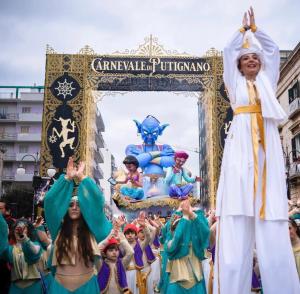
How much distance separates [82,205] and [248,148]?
164 centimetres

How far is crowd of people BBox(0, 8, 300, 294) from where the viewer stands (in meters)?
3.13

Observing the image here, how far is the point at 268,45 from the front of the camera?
3783 mm

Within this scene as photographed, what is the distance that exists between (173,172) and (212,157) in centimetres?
227

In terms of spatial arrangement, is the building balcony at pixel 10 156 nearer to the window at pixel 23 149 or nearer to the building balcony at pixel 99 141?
the window at pixel 23 149

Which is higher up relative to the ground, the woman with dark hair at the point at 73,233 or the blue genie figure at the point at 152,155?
the blue genie figure at the point at 152,155

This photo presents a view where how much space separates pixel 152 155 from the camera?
16.9 metres

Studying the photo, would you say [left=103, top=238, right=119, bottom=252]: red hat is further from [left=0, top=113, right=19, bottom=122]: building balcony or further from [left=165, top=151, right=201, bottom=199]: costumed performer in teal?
[left=0, top=113, right=19, bottom=122]: building balcony

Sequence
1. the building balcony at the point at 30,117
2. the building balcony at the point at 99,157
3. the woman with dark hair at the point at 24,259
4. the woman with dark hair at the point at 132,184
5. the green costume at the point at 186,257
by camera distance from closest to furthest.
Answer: the woman with dark hair at the point at 24,259 < the green costume at the point at 186,257 < the woman with dark hair at the point at 132,184 < the building balcony at the point at 30,117 < the building balcony at the point at 99,157

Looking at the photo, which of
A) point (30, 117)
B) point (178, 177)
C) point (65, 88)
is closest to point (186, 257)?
point (178, 177)

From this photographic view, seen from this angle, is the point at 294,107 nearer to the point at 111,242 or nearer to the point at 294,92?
the point at 294,92

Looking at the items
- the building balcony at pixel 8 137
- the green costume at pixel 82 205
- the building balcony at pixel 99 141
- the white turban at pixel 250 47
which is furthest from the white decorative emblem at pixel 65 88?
the building balcony at pixel 99 141

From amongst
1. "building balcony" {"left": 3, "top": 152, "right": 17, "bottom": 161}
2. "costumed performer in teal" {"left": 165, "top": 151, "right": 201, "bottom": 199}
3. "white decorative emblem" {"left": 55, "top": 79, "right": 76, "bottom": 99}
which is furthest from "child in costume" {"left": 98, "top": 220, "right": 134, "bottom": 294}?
"building balcony" {"left": 3, "top": 152, "right": 17, "bottom": 161}

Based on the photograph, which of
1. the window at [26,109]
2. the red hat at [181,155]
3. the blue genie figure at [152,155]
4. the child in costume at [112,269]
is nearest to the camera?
the child in costume at [112,269]

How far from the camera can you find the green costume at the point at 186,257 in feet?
19.2
